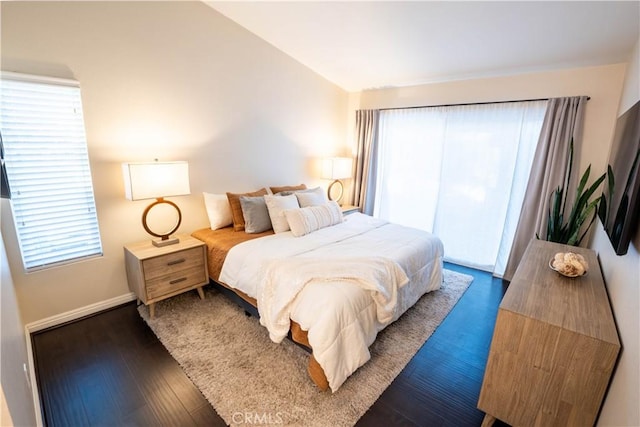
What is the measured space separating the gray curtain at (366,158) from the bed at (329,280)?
166 cm

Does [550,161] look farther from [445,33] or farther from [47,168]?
[47,168]

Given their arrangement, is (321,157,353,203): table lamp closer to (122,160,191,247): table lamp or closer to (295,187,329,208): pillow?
(295,187,329,208): pillow

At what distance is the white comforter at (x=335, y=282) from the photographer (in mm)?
1762

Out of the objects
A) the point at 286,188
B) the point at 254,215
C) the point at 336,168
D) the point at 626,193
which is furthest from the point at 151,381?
the point at 336,168

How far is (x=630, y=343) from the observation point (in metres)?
1.08

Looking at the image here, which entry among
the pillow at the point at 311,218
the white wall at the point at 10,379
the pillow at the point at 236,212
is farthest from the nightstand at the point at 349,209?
the white wall at the point at 10,379

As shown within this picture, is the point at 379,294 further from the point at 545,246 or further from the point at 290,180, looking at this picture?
the point at 290,180

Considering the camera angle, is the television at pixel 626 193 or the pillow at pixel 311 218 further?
the pillow at pixel 311 218

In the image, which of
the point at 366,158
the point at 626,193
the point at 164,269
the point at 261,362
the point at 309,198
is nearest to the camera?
the point at 626,193

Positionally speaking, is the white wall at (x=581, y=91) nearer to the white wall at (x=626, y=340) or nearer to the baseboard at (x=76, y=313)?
the white wall at (x=626, y=340)

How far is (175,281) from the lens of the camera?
261 centimetres

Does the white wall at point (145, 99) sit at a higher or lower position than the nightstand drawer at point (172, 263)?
higher

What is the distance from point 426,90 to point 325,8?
194 centimetres

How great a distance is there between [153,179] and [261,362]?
5.67ft
